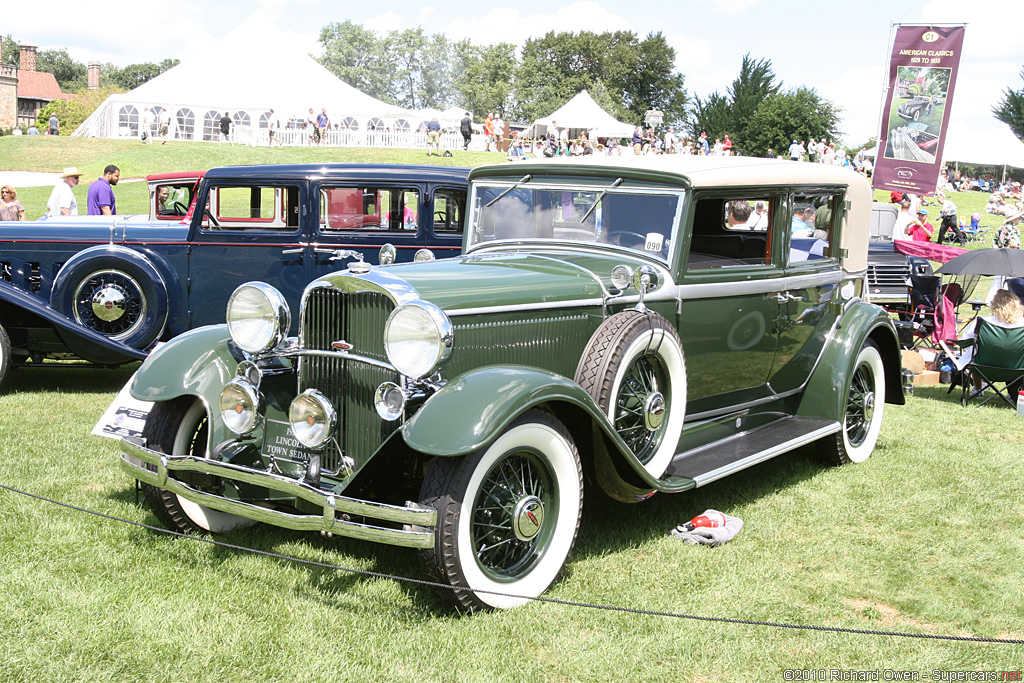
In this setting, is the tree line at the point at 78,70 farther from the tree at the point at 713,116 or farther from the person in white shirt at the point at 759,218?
the person in white shirt at the point at 759,218

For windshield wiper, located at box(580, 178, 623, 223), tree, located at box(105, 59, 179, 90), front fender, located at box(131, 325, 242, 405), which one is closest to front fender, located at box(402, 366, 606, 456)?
front fender, located at box(131, 325, 242, 405)

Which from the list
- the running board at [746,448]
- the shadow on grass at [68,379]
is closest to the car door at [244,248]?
the shadow on grass at [68,379]

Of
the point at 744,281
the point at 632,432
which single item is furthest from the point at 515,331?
the point at 744,281

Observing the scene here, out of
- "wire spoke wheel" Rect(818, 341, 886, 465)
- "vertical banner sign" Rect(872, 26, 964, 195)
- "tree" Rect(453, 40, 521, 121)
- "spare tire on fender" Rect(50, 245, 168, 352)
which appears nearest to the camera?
"wire spoke wheel" Rect(818, 341, 886, 465)

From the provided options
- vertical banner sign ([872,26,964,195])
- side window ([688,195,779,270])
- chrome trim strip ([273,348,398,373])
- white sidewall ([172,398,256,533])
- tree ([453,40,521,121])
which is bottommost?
white sidewall ([172,398,256,533])

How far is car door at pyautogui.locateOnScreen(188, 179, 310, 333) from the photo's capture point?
7.55 metres

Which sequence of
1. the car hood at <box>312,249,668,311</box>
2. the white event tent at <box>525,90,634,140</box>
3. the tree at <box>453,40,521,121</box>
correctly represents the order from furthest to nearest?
the tree at <box>453,40,521,121</box>
the white event tent at <box>525,90,634,140</box>
the car hood at <box>312,249,668,311</box>

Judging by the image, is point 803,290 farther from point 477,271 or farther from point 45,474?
point 45,474

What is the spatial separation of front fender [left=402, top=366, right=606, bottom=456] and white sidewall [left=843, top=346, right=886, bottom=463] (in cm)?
302

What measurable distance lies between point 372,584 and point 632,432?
1438 millimetres

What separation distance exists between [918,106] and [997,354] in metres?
6.75

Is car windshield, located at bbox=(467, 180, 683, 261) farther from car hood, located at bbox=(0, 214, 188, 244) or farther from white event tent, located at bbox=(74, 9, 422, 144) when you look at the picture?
white event tent, located at bbox=(74, 9, 422, 144)

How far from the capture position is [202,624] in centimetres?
330

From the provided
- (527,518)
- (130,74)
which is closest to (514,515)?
(527,518)
